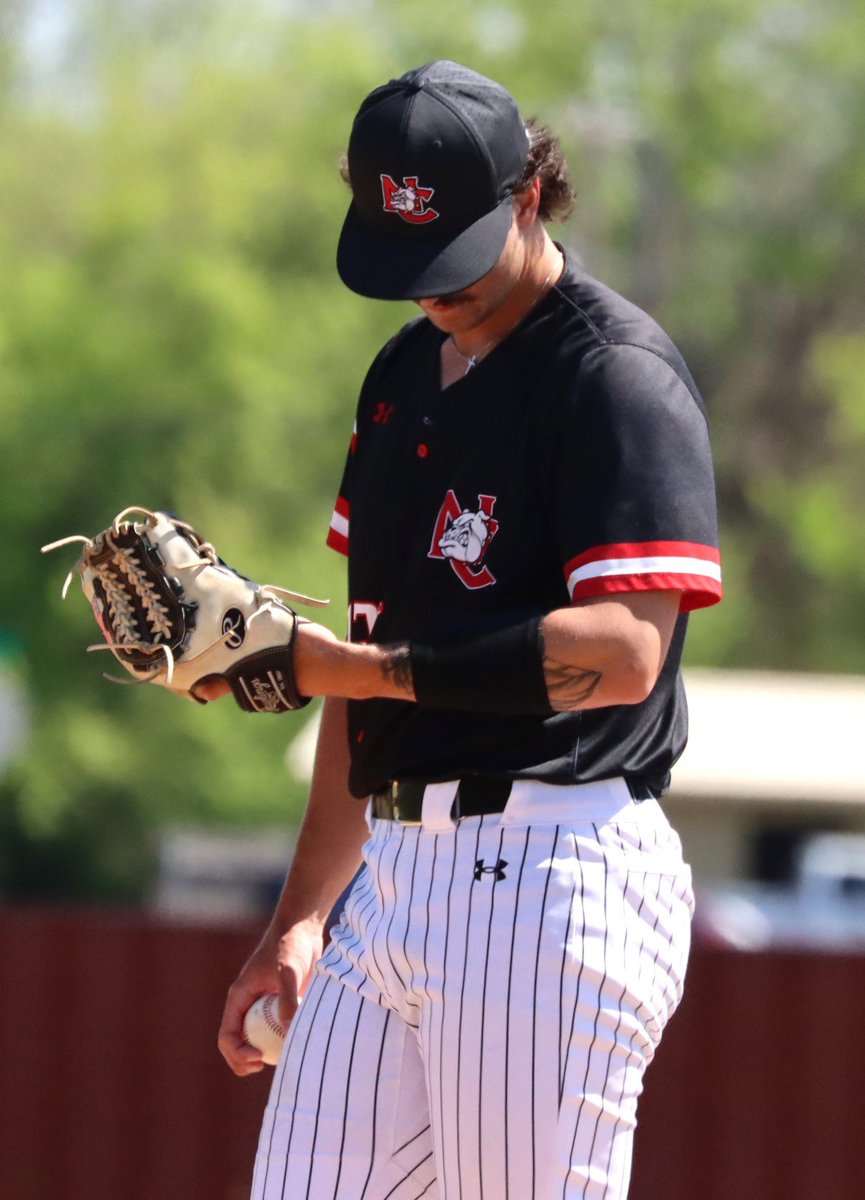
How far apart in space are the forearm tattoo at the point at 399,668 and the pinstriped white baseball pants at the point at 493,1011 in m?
0.21

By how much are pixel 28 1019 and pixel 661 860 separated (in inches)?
159

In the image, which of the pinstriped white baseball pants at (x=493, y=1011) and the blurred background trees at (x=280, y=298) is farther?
the blurred background trees at (x=280, y=298)

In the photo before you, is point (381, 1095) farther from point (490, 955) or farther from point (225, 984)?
point (225, 984)

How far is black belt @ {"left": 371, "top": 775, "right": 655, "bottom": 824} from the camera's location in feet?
9.17

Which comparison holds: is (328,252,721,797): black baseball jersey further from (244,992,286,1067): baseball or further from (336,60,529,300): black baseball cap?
(244,992,286,1067): baseball

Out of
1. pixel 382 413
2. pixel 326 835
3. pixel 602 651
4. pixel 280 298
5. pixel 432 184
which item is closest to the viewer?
pixel 602 651

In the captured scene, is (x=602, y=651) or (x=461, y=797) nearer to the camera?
(x=602, y=651)

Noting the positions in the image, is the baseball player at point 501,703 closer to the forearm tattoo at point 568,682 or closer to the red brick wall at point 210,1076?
the forearm tattoo at point 568,682

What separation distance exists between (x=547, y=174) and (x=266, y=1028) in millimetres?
1423

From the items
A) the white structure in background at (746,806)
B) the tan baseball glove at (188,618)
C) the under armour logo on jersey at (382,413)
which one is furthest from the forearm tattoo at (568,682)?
the white structure in background at (746,806)

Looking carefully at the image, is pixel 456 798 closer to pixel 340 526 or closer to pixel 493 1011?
pixel 493 1011

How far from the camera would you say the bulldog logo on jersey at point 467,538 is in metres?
2.83

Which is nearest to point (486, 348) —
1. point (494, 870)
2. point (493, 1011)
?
point (494, 870)

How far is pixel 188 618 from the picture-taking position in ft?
9.09
